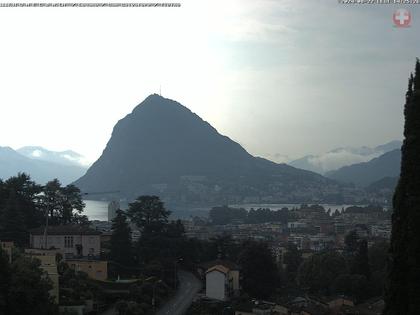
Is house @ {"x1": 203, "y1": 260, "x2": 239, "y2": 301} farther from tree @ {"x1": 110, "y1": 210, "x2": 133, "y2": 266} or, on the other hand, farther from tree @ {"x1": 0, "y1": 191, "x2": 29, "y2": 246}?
tree @ {"x1": 0, "y1": 191, "x2": 29, "y2": 246}

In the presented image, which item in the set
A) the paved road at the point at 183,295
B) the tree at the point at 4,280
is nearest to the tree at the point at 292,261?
the paved road at the point at 183,295

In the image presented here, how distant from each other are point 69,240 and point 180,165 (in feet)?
394

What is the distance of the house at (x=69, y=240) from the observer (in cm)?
2773

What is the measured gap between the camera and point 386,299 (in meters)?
10.0

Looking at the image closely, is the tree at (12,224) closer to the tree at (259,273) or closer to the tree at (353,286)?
the tree at (259,273)

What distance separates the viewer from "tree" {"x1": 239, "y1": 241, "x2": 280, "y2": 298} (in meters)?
27.6

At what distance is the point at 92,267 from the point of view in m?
25.1

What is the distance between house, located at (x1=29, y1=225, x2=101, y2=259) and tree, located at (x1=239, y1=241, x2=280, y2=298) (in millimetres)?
6358

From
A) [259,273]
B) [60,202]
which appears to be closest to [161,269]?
[259,273]

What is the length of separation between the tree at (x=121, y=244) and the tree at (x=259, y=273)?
490 centimetres

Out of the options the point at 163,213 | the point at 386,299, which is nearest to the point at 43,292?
the point at 386,299

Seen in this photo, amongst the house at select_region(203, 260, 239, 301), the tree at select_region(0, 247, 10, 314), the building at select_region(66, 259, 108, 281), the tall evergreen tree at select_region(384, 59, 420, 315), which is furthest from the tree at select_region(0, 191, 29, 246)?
the tall evergreen tree at select_region(384, 59, 420, 315)

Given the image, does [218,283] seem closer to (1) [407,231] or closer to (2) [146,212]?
(2) [146,212]

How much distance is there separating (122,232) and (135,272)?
1.76 metres
